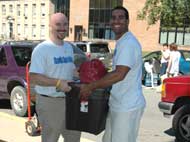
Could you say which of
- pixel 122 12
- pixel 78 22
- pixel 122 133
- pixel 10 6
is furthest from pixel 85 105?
pixel 10 6

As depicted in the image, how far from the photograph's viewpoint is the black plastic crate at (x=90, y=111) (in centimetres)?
441

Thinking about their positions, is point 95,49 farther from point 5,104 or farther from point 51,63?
point 51,63

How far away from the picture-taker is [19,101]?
10.7 meters

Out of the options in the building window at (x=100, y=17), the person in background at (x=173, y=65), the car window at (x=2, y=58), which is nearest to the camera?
the car window at (x=2, y=58)

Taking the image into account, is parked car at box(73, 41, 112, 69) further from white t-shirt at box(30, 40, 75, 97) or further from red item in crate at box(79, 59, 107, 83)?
red item in crate at box(79, 59, 107, 83)

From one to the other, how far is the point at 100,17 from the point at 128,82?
52000 mm

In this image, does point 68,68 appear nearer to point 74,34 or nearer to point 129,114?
point 129,114

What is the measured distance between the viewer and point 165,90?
8648 millimetres

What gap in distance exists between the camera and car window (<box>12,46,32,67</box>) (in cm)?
1074

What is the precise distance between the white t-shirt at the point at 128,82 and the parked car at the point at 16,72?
6.10 meters

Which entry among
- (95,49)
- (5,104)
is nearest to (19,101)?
(5,104)

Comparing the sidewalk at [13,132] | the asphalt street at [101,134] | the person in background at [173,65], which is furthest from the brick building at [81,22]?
the sidewalk at [13,132]

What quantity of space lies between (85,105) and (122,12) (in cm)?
90

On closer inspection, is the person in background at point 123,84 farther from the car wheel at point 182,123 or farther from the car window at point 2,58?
the car window at point 2,58
